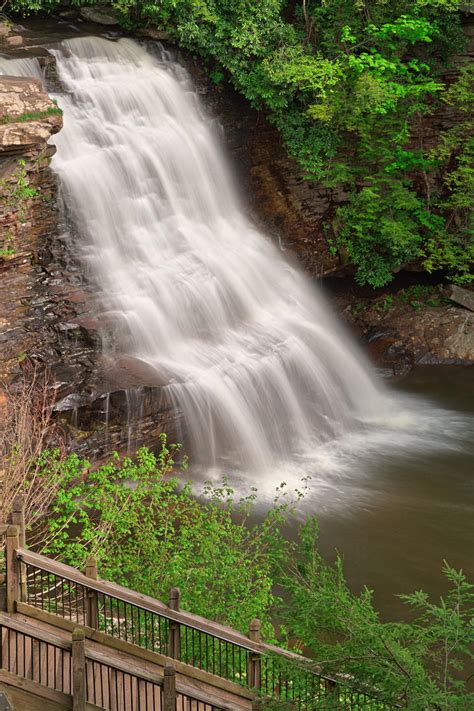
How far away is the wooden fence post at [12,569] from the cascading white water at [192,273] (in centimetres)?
982

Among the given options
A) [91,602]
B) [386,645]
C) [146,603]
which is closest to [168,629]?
[146,603]

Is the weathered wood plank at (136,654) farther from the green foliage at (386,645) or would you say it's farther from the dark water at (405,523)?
the dark water at (405,523)

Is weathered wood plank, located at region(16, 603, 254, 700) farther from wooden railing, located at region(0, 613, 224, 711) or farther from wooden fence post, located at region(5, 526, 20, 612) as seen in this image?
wooden railing, located at region(0, 613, 224, 711)

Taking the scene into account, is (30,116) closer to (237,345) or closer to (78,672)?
(237,345)

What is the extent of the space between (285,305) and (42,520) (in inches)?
458

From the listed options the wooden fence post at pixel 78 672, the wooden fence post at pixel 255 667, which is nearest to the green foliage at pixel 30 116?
the wooden fence post at pixel 255 667

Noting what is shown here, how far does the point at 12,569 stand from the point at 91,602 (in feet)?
3.78

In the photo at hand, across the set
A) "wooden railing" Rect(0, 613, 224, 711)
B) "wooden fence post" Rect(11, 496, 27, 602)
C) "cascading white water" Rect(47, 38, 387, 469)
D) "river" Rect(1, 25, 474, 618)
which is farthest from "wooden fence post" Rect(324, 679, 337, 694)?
"cascading white water" Rect(47, 38, 387, 469)

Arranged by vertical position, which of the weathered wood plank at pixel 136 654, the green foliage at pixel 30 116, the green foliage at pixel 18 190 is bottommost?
the weathered wood plank at pixel 136 654

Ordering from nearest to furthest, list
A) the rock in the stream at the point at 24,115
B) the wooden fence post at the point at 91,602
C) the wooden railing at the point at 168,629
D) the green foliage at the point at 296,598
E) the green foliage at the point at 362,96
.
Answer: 1. the green foliage at the point at 296,598
2. the wooden railing at the point at 168,629
3. the wooden fence post at the point at 91,602
4. the rock in the stream at the point at 24,115
5. the green foliage at the point at 362,96

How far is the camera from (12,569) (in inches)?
465

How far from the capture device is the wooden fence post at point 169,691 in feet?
33.8

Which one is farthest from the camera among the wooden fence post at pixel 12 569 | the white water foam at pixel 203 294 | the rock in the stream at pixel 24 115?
the white water foam at pixel 203 294

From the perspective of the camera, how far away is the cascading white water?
22.9m
